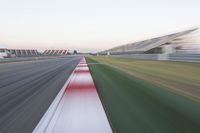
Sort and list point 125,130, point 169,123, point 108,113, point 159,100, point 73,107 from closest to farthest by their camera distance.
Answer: point 125,130, point 169,123, point 108,113, point 73,107, point 159,100

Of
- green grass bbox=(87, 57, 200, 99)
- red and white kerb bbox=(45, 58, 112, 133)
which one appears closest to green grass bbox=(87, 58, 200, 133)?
red and white kerb bbox=(45, 58, 112, 133)

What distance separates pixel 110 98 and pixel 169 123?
108 inches

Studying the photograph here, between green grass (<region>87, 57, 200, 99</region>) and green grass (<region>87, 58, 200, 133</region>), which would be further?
green grass (<region>87, 57, 200, 99</region>)

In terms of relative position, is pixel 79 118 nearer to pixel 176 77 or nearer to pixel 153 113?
pixel 153 113

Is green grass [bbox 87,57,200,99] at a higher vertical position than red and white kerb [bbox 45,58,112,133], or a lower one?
lower

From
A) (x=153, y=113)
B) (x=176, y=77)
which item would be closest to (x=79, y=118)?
(x=153, y=113)

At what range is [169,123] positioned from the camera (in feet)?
14.0

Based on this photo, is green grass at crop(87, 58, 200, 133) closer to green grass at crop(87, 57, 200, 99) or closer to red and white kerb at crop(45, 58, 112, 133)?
red and white kerb at crop(45, 58, 112, 133)

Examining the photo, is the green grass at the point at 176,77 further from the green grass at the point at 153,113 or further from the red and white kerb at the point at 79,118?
the red and white kerb at the point at 79,118

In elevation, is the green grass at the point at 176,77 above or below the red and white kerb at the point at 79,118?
below

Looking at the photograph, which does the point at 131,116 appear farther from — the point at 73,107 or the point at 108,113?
the point at 73,107

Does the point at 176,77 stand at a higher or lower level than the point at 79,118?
lower

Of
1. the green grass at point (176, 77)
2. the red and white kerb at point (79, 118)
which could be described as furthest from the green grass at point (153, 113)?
the green grass at point (176, 77)

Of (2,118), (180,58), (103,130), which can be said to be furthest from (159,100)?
(180,58)
